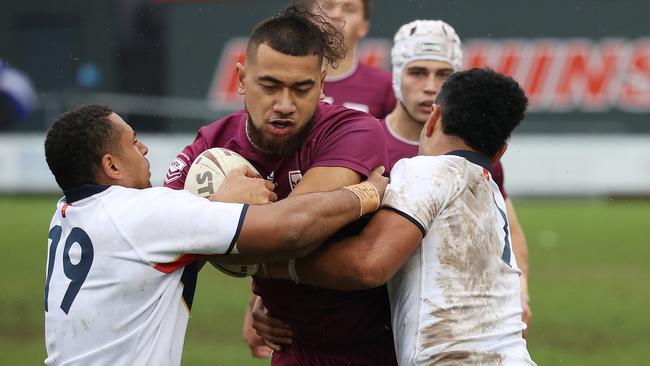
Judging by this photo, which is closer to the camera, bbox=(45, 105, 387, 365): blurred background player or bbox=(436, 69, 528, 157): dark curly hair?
bbox=(45, 105, 387, 365): blurred background player

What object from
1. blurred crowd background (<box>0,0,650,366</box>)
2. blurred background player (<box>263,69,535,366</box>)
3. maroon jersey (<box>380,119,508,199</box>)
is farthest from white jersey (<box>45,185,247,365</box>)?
blurred crowd background (<box>0,0,650,366</box>)

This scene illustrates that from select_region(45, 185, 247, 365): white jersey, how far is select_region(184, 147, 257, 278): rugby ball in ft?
0.91

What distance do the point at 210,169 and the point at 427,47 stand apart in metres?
2.76

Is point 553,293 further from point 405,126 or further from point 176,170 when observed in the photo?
point 176,170

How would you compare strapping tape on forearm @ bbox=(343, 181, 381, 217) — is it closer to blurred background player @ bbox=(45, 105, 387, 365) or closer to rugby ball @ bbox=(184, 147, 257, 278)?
blurred background player @ bbox=(45, 105, 387, 365)

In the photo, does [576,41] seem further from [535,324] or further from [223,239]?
[223,239]

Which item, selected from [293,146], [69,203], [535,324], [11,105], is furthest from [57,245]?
[11,105]

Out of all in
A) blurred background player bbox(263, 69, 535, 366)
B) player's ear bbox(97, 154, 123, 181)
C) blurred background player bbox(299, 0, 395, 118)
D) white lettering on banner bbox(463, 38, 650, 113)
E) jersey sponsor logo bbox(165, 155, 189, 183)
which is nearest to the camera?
blurred background player bbox(263, 69, 535, 366)

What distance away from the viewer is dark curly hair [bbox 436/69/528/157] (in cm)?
494

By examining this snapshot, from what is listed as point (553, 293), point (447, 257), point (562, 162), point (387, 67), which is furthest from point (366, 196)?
point (387, 67)

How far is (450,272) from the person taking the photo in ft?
15.5

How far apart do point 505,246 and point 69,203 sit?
193cm

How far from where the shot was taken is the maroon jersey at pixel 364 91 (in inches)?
319

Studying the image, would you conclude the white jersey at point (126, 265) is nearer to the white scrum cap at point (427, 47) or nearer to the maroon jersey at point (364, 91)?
the white scrum cap at point (427, 47)
